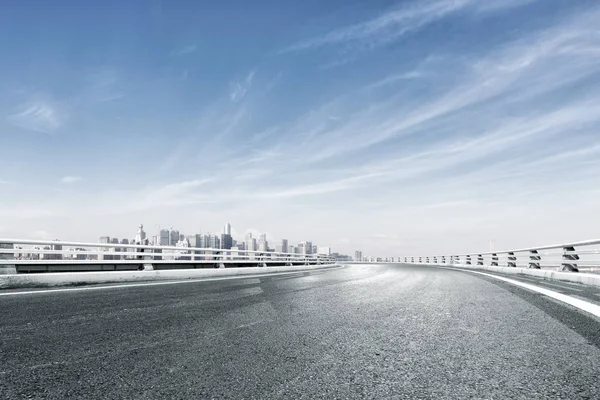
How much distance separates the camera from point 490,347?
11.8 feet

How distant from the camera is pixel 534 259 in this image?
17.0m

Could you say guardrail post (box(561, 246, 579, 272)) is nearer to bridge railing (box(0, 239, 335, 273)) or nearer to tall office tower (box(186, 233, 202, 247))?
bridge railing (box(0, 239, 335, 273))

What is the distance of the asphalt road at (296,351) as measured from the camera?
2479 mm

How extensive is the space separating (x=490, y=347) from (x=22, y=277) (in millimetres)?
9709

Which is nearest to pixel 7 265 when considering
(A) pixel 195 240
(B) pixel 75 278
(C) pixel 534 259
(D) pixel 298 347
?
(B) pixel 75 278

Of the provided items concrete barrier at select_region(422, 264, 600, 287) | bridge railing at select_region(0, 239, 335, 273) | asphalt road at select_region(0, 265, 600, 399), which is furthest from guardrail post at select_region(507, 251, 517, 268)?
asphalt road at select_region(0, 265, 600, 399)

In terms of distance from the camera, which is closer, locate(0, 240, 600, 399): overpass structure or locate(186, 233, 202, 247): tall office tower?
locate(0, 240, 600, 399): overpass structure

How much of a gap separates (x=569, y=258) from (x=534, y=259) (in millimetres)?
4116

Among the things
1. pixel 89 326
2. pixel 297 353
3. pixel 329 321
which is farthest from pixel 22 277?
pixel 297 353

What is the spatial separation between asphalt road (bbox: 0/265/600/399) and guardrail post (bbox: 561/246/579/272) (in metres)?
7.65

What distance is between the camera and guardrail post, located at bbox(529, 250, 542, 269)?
1661 cm

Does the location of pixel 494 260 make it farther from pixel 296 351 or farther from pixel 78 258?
pixel 296 351

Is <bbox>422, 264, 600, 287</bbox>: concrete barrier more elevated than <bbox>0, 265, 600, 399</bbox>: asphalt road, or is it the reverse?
<bbox>0, 265, 600, 399</bbox>: asphalt road

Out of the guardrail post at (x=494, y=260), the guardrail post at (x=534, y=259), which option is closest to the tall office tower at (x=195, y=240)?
the guardrail post at (x=494, y=260)
